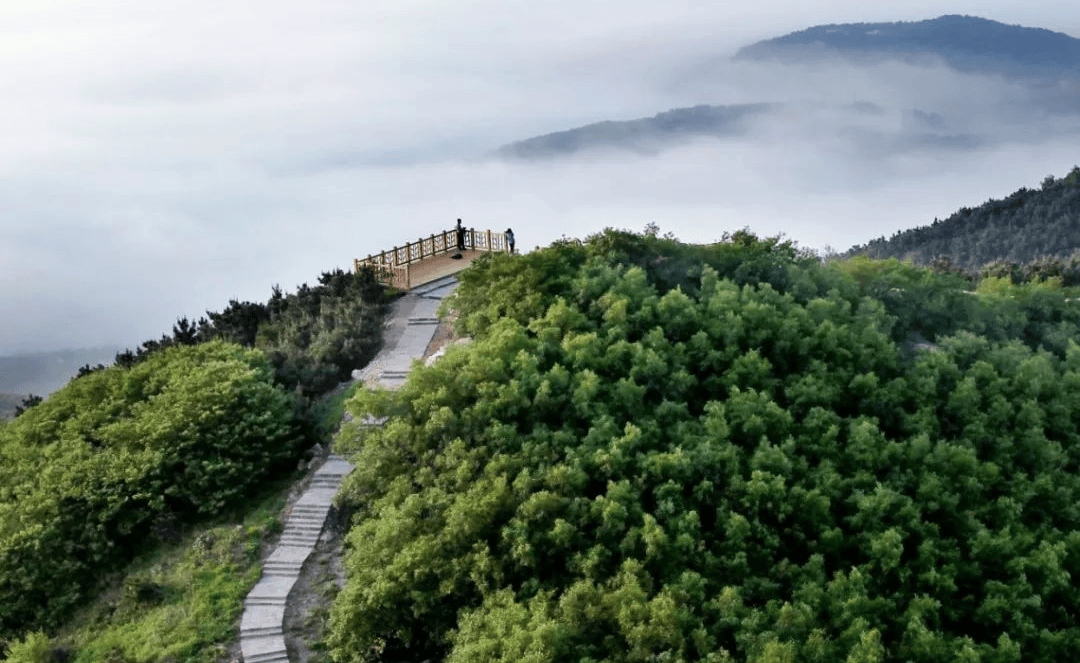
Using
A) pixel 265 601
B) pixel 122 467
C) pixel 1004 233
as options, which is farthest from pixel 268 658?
pixel 1004 233

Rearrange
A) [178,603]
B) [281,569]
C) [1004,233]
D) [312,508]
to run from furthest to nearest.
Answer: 1. [1004,233]
2. [312,508]
3. [281,569]
4. [178,603]

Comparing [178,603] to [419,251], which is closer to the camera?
[178,603]

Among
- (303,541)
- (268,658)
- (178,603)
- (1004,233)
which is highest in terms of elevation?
(1004,233)

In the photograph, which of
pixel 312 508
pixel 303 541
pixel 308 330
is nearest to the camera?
pixel 303 541

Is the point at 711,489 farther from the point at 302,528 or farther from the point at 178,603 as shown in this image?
the point at 178,603

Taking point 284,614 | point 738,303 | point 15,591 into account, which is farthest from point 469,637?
point 15,591

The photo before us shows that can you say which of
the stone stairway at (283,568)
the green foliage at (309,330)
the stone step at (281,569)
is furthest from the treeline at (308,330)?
the stone step at (281,569)

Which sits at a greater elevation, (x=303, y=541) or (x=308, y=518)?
(x=308, y=518)

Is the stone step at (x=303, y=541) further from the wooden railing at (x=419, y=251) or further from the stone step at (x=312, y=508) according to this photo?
the wooden railing at (x=419, y=251)
